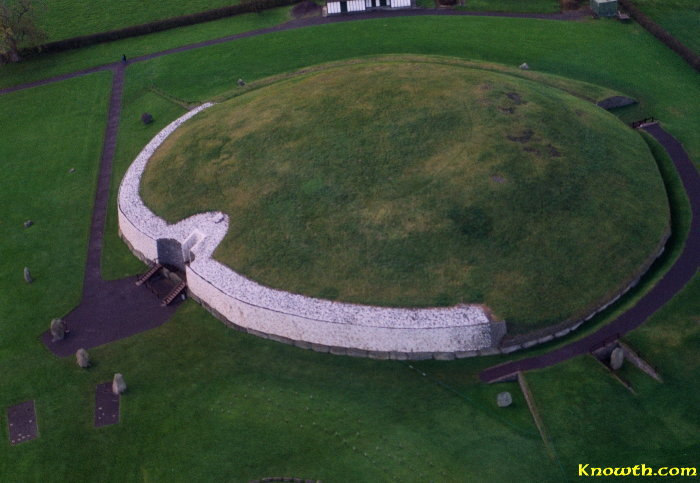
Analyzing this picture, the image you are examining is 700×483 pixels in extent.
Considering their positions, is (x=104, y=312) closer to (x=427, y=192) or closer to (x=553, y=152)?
(x=427, y=192)

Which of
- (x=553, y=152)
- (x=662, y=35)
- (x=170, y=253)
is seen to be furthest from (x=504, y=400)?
(x=662, y=35)

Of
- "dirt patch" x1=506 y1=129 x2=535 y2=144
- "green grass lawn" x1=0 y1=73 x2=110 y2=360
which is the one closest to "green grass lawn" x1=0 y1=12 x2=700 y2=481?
"green grass lawn" x1=0 y1=73 x2=110 y2=360

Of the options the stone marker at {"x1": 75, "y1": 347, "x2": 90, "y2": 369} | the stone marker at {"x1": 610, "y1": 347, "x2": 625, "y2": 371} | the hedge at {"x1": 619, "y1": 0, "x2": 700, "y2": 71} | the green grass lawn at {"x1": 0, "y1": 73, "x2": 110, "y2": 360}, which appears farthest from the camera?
the hedge at {"x1": 619, "y1": 0, "x2": 700, "y2": 71}

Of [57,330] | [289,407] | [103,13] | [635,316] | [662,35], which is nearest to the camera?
[289,407]

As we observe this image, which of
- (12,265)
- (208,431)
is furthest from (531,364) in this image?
(12,265)

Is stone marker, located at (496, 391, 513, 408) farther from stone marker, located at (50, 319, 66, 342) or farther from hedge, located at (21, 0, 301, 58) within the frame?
hedge, located at (21, 0, 301, 58)
